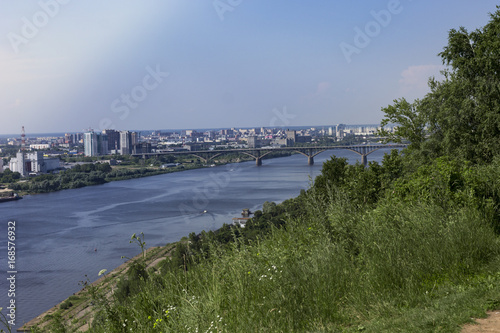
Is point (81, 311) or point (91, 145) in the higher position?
point (91, 145)

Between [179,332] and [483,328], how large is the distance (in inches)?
46.8

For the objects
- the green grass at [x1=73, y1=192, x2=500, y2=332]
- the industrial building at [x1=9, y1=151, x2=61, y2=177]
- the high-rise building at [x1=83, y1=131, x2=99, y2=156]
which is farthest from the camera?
the high-rise building at [x1=83, y1=131, x2=99, y2=156]

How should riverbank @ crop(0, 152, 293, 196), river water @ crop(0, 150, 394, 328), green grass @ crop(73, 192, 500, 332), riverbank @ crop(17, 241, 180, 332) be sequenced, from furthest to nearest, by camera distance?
riverbank @ crop(0, 152, 293, 196), river water @ crop(0, 150, 394, 328), riverbank @ crop(17, 241, 180, 332), green grass @ crop(73, 192, 500, 332)

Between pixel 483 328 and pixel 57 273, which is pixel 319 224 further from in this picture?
pixel 57 273

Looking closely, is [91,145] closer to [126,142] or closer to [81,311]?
[126,142]

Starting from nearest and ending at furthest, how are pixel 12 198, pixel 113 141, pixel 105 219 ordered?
1. pixel 105 219
2. pixel 12 198
3. pixel 113 141

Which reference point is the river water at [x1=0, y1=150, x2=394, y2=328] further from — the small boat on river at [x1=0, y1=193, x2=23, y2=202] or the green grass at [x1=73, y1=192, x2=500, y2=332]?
the green grass at [x1=73, y1=192, x2=500, y2=332]

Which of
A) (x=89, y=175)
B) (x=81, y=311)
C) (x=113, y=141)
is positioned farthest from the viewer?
(x=113, y=141)

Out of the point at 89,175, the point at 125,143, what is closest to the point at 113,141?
the point at 125,143

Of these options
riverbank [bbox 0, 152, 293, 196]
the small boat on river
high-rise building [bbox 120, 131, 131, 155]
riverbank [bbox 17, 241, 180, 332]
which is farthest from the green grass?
high-rise building [bbox 120, 131, 131, 155]

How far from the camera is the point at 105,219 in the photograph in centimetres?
2012

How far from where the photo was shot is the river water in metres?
12.4

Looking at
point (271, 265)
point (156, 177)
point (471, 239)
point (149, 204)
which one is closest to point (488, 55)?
point (471, 239)

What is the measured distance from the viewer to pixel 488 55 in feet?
22.8
